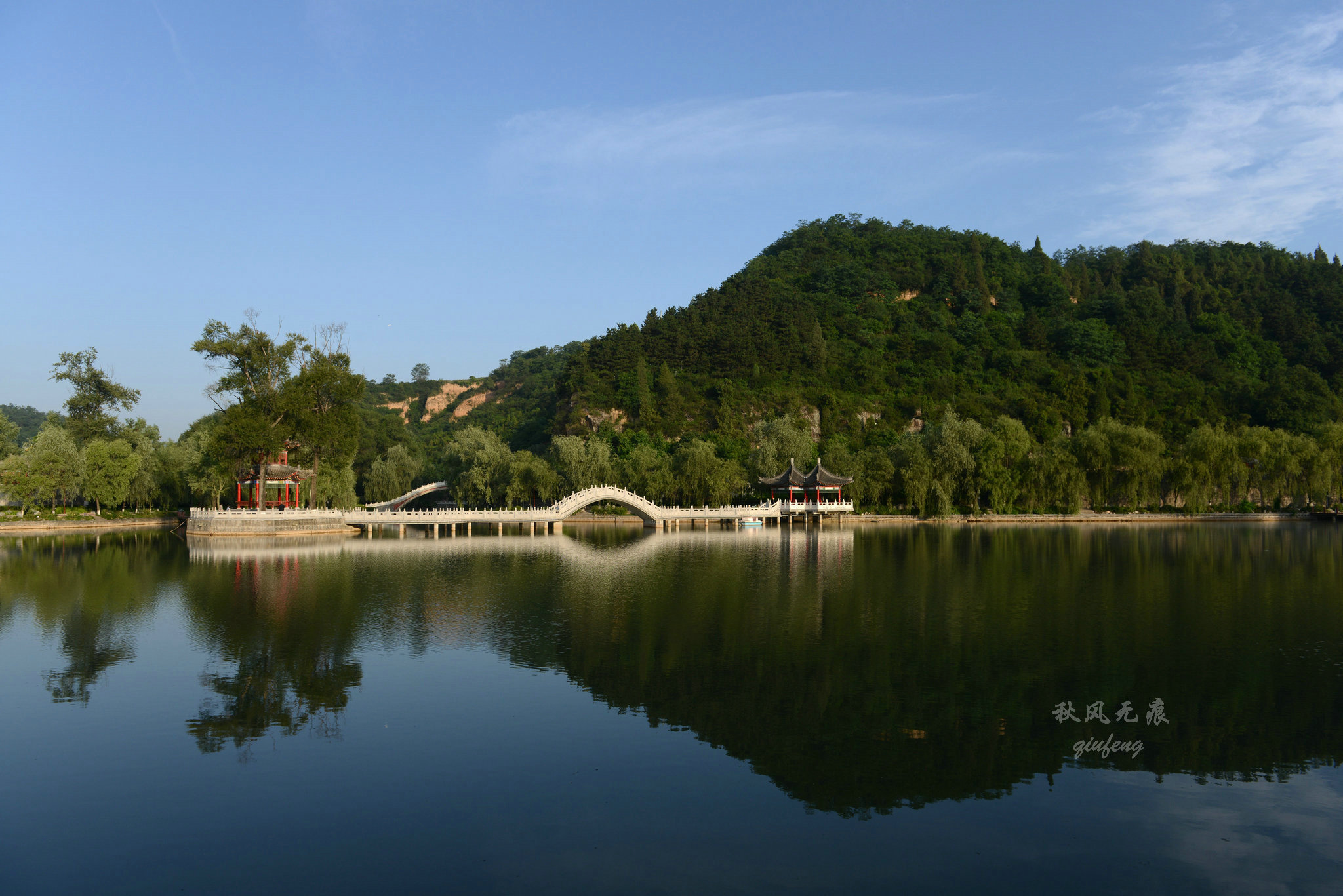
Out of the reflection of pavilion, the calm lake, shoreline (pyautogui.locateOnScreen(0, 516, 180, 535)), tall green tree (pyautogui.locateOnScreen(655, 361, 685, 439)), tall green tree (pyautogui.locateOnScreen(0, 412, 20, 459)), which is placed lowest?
the calm lake

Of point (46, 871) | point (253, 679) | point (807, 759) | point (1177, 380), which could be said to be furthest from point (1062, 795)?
point (1177, 380)

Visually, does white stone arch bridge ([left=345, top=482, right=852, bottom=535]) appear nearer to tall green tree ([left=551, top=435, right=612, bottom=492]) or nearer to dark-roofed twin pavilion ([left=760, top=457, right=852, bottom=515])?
dark-roofed twin pavilion ([left=760, top=457, right=852, bottom=515])

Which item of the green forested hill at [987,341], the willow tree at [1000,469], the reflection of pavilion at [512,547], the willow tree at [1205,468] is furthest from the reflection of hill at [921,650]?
the green forested hill at [987,341]

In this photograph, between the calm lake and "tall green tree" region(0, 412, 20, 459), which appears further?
"tall green tree" region(0, 412, 20, 459)

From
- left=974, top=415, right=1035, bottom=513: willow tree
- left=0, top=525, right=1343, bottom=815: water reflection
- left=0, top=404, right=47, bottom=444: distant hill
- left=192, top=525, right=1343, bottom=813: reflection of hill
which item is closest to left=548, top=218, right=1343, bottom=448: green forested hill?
left=974, top=415, right=1035, bottom=513: willow tree

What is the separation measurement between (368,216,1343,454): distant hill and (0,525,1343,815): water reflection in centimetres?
4618

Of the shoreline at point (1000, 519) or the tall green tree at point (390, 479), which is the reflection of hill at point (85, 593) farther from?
the tall green tree at point (390, 479)

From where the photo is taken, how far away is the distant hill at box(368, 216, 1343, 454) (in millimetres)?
89125

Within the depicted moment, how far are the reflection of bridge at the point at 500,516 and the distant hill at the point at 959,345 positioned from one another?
1497 centimetres

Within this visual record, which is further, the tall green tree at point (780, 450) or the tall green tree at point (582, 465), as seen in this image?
the tall green tree at point (780, 450)

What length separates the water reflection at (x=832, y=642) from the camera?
1228cm

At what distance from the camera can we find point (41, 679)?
16.2 metres

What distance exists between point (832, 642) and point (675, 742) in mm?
6906

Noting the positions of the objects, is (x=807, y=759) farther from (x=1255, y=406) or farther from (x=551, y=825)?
(x=1255, y=406)
